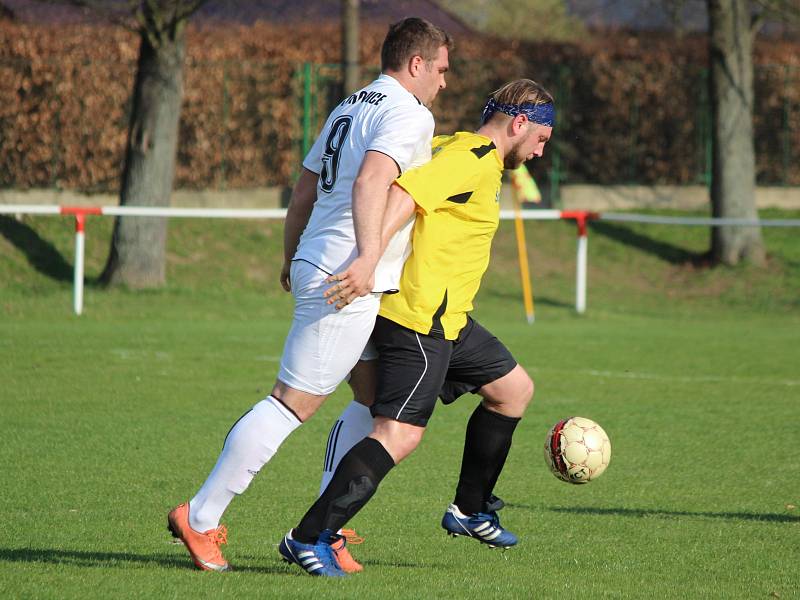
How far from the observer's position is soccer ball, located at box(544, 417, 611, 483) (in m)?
5.58

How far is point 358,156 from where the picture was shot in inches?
190

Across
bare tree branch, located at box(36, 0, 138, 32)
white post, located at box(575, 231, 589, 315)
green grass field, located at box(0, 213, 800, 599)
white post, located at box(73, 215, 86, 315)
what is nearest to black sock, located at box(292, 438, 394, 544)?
green grass field, located at box(0, 213, 800, 599)

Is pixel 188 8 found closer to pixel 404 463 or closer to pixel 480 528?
pixel 404 463

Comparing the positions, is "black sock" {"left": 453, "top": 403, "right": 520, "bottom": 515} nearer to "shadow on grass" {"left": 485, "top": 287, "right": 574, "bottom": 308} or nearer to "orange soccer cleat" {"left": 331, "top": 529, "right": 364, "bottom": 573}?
"orange soccer cleat" {"left": 331, "top": 529, "right": 364, "bottom": 573}

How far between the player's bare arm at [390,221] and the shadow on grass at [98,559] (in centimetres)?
117

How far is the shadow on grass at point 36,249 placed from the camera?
687 inches

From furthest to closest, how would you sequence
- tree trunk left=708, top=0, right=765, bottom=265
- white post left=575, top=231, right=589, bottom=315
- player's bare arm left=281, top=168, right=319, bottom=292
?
tree trunk left=708, top=0, right=765, bottom=265 < white post left=575, top=231, right=589, bottom=315 < player's bare arm left=281, top=168, right=319, bottom=292

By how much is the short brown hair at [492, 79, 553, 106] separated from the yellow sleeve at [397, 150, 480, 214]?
37cm

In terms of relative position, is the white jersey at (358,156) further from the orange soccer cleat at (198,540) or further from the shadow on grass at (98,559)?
the shadow on grass at (98,559)

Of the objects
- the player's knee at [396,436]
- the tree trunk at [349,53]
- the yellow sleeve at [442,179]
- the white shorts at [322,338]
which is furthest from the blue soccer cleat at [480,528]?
the tree trunk at [349,53]

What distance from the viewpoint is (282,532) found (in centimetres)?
583

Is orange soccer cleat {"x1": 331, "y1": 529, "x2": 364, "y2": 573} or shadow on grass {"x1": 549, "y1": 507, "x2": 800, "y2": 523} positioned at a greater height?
orange soccer cleat {"x1": 331, "y1": 529, "x2": 364, "y2": 573}

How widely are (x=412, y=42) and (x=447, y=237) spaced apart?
78cm

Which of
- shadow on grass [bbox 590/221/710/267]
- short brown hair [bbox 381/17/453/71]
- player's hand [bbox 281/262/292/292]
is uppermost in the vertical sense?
short brown hair [bbox 381/17/453/71]
